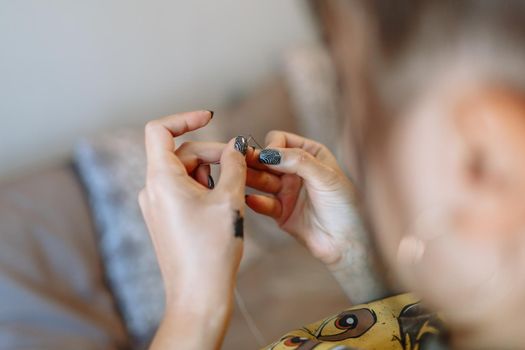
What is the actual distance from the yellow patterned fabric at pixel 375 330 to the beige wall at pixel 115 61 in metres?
0.68

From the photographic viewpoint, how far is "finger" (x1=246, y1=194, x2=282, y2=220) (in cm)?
84

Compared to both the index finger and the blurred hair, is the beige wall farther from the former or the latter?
the blurred hair

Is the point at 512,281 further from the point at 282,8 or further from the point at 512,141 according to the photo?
the point at 282,8

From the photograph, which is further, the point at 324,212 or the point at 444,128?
the point at 324,212

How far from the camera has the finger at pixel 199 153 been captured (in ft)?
2.50

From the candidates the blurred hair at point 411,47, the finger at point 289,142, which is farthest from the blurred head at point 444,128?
the finger at point 289,142

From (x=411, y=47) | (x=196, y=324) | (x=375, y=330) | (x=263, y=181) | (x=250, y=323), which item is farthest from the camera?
(x=250, y=323)

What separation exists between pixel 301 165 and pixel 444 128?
418mm

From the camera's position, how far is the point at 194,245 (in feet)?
1.94

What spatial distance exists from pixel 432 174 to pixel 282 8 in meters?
1.48

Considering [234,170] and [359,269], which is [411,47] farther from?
[359,269]

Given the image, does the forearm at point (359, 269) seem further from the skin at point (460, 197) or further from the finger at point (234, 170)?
the skin at point (460, 197)

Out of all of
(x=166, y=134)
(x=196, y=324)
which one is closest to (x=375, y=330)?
(x=196, y=324)

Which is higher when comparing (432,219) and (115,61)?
(115,61)
